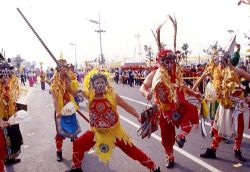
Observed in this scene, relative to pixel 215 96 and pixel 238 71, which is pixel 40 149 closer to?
pixel 215 96

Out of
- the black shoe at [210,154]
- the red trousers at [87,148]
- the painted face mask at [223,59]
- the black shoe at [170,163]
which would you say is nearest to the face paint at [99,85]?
the red trousers at [87,148]

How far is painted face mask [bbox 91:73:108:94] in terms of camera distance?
17.3 feet

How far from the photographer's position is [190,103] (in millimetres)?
6023

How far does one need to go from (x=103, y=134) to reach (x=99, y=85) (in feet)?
2.47

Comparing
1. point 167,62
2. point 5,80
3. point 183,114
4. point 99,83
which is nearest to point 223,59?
point 167,62

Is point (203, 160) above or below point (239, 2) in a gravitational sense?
below

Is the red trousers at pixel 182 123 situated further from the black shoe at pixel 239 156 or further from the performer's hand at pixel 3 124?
the performer's hand at pixel 3 124

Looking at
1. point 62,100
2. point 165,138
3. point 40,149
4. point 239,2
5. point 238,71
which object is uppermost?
point 239,2

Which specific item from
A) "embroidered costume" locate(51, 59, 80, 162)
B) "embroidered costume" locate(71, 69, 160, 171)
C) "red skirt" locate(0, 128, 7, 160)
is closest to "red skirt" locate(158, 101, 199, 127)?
"embroidered costume" locate(71, 69, 160, 171)

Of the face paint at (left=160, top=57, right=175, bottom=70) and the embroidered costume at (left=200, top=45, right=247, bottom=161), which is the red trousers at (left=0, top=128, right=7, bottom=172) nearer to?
the face paint at (left=160, top=57, right=175, bottom=70)

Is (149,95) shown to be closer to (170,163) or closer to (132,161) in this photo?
(170,163)

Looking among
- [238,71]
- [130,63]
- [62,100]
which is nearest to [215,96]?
[238,71]

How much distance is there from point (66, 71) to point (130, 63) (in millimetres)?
44865

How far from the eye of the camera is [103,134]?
17.1 feet
